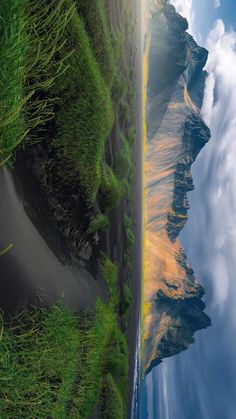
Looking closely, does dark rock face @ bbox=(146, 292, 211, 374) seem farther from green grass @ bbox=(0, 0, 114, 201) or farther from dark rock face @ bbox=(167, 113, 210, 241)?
green grass @ bbox=(0, 0, 114, 201)

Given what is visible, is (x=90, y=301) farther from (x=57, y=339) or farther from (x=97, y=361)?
(x=57, y=339)

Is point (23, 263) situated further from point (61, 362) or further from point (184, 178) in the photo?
point (184, 178)

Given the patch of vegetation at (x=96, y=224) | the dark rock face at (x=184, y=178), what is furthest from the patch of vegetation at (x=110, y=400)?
the dark rock face at (x=184, y=178)

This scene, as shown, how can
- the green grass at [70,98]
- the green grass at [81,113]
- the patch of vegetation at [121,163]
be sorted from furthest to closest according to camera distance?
1. the patch of vegetation at [121,163]
2. the green grass at [81,113]
3. the green grass at [70,98]

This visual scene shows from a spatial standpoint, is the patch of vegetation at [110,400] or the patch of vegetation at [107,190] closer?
the patch of vegetation at [107,190]

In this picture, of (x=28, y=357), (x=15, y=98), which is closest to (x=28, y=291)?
(x=28, y=357)

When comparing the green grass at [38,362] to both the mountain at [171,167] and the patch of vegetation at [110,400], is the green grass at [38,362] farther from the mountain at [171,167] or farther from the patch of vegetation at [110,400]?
the mountain at [171,167]
